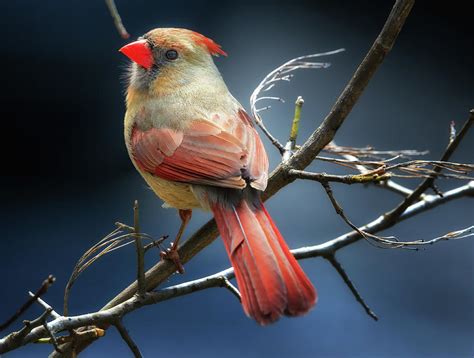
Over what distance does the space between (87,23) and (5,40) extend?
0.44 m

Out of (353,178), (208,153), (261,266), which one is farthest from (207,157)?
(353,178)

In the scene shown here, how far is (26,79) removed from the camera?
383 cm

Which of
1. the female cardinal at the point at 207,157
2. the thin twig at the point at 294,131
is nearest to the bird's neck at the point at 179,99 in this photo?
the female cardinal at the point at 207,157

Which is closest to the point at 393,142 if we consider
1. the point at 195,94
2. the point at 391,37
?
the point at 195,94

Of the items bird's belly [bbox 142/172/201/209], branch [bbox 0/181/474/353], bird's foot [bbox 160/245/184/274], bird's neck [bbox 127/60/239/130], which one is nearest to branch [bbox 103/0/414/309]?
bird's foot [bbox 160/245/184/274]

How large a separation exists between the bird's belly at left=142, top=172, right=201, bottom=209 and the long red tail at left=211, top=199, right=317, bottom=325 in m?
0.24

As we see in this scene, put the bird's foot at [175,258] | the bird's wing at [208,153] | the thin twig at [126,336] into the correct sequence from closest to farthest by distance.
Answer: the thin twig at [126,336], the bird's foot at [175,258], the bird's wing at [208,153]

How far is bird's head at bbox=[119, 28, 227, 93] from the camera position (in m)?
2.43

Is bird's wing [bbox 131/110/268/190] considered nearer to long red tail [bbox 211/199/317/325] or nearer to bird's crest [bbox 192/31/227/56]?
long red tail [bbox 211/199/317/325]

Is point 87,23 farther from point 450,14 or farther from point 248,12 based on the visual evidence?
point 450,14

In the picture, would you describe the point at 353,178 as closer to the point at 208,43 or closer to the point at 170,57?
the point at 208,43

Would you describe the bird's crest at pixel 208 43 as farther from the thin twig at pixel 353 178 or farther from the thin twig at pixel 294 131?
the thin twig at pixel 353 178

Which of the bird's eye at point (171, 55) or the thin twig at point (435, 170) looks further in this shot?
the bird's eye at point (171, 55)

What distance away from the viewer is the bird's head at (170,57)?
2.43m
